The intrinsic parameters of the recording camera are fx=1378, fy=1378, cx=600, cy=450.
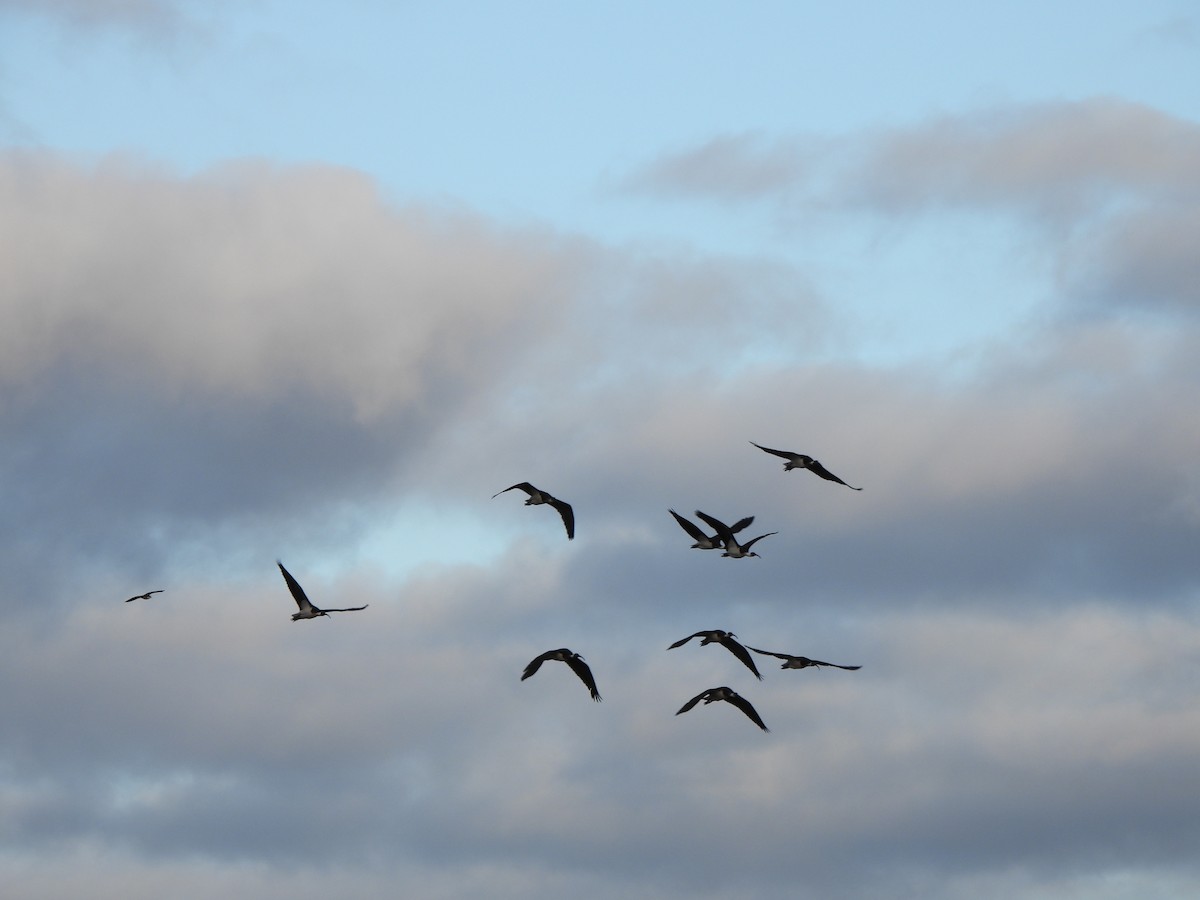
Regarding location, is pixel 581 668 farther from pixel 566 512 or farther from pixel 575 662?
pixel 566 512

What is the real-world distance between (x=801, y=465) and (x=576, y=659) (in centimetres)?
1899

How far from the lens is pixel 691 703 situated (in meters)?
72.2

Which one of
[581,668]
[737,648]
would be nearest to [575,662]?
[581,668]

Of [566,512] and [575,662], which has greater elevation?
[566,512]

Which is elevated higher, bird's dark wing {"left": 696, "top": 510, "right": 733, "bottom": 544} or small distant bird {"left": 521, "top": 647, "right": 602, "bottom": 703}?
bird's dark wing {"left": 696, "top": 510, "right": 733, "bottom": 544}

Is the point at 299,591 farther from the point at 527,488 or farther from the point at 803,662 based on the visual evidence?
the point at 803,662

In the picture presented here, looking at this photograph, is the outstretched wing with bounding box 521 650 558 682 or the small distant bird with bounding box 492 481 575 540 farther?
the small distant bird with bounding box 492 481 575 540

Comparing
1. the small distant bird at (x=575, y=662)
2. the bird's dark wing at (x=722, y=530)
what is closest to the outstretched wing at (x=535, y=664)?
the small distant bird at (x=575, y=662)

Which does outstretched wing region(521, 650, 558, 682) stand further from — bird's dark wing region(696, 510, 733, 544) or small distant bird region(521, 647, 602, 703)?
bird's dark wing region(696, 510, 733, 544)

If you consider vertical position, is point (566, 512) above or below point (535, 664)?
above

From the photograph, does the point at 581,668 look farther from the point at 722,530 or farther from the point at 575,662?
the point at 722,530

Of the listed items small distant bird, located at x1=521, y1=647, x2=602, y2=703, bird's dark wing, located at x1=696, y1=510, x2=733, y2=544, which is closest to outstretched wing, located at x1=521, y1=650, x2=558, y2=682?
small distant bird, located at x1=521, y1=647, x2=602, y2=703

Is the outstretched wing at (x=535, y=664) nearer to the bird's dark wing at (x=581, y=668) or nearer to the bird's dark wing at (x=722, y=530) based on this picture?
the bird's dark wing at (x=581, y=668)

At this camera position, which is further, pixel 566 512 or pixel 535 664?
pixel 566 512
